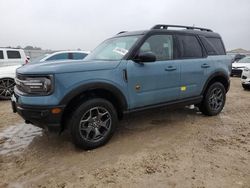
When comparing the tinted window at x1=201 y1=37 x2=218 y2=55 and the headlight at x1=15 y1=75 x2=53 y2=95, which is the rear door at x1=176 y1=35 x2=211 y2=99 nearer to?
the tinted window at x1=201 y1=37 x2=218 y2=55

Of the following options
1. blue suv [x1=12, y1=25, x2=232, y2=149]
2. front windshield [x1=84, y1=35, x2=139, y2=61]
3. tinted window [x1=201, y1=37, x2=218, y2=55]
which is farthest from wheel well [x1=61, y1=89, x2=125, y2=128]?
tinted window [x1=201, y1=37, x2=218, y2=55]

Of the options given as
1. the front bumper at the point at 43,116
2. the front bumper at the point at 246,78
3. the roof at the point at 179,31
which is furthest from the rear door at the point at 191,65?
the front bumper at the point at 246,78

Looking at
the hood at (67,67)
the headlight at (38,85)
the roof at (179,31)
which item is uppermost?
the roof at (179,31)

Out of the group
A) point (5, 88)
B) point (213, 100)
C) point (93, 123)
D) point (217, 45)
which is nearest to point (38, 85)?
point (93, 123)

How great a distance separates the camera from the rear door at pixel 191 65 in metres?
4.38

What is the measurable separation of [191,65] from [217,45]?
1.20 meters

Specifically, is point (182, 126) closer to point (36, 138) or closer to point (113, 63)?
point (113, 63)

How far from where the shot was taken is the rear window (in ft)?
16.6

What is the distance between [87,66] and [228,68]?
11.8ft

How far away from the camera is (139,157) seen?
10.6ft

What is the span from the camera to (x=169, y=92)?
418 cm

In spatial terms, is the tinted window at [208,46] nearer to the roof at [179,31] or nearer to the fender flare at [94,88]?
the roof at [179,31]

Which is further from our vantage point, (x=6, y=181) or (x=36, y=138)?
(x=36, y=138)

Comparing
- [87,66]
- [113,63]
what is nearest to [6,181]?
[87,66]
